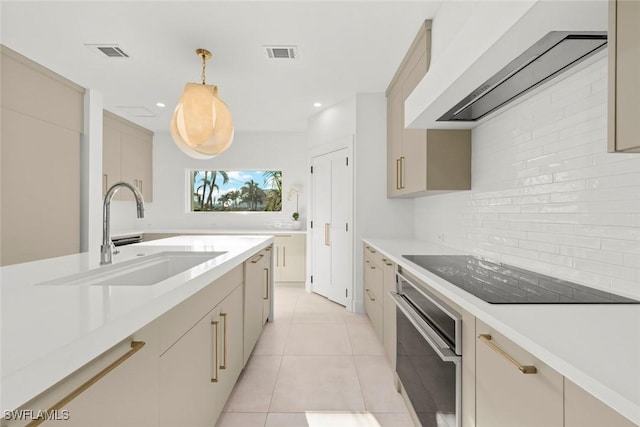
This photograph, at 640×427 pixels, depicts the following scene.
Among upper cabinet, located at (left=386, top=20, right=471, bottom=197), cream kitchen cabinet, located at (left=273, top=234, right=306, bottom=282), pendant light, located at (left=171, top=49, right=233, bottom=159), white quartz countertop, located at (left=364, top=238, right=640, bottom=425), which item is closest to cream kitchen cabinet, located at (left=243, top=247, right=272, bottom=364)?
pendant light, located at (left=171, top=49, right=233, bottom=159)

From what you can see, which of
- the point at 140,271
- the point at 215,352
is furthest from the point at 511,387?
the point at 140,271

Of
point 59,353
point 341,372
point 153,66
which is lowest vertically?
point 341,372

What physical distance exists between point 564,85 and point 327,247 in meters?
3.24

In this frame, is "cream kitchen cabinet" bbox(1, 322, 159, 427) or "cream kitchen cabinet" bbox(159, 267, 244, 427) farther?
"cream kitchen cabinet" bbox(159, 267, 244, 427)

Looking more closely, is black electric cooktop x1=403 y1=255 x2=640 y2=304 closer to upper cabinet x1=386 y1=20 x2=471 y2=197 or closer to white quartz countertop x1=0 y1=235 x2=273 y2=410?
upper cabinet x1=386 y1=20 x2=471 y2=197

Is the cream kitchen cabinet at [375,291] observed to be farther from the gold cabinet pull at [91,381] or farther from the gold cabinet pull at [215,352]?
the gold cabinet pull at [91,381]

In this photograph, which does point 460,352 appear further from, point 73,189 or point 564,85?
point 73,189

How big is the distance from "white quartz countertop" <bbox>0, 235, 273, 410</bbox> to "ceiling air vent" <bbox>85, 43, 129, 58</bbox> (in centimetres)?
230

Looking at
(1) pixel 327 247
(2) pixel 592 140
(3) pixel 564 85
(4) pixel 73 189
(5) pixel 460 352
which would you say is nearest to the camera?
(5) pixel 460 352

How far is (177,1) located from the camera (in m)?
2.15

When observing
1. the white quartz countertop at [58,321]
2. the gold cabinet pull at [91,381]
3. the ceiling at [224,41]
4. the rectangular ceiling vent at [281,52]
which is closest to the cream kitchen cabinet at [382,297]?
the white quartz countertop at [58,321]

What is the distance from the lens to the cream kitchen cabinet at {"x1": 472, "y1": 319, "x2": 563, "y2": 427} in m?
0.71

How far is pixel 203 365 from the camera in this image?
56.2 inches

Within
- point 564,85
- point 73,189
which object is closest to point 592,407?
point 564,85
